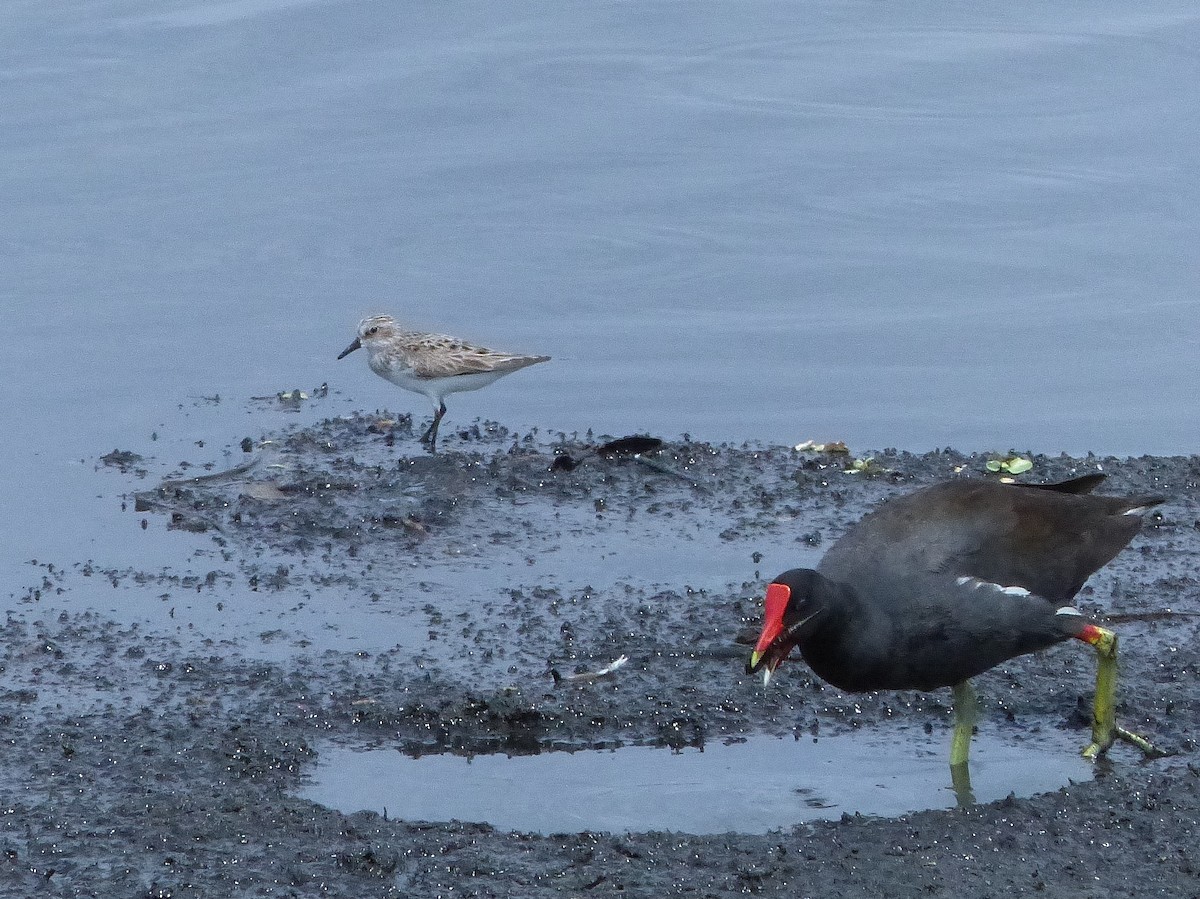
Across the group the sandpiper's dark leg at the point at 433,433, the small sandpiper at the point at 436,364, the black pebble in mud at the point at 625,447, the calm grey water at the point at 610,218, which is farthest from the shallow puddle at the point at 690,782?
the small sandpiper at the point at 436,364

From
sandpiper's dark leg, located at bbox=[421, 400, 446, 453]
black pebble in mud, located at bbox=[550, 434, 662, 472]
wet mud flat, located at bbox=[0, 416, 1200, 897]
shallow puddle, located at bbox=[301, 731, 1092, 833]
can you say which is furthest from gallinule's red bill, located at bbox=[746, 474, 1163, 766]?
sandpiper's dark leg, located at bbox=[421, 400, 446, 453]

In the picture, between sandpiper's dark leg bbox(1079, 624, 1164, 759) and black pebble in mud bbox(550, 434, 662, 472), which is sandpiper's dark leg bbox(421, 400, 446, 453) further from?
sandpiper's dark leg bbox(1079, 624, 1164, 759)

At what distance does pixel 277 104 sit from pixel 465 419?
4965 mm

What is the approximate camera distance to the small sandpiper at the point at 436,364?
930 cm

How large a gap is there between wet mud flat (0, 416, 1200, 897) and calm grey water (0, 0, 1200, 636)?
1.66ft

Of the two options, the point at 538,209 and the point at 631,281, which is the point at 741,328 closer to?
the point at 631,281

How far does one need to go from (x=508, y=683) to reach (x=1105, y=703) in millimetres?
2156

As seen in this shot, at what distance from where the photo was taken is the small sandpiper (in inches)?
366

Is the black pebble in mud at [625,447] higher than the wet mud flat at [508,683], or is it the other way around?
the black pebble in mud at [625,447]

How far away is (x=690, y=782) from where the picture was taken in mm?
5922

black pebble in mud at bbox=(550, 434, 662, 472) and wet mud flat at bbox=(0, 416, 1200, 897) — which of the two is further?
black pebble in mud at bbox=(550, 434, 662, 472)

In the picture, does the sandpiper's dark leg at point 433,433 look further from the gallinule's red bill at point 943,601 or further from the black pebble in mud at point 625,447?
the gallinule's red bill at point 943,601

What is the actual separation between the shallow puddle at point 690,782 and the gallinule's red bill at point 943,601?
177 millimetres

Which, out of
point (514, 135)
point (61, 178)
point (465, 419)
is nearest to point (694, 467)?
point (465, 419)
